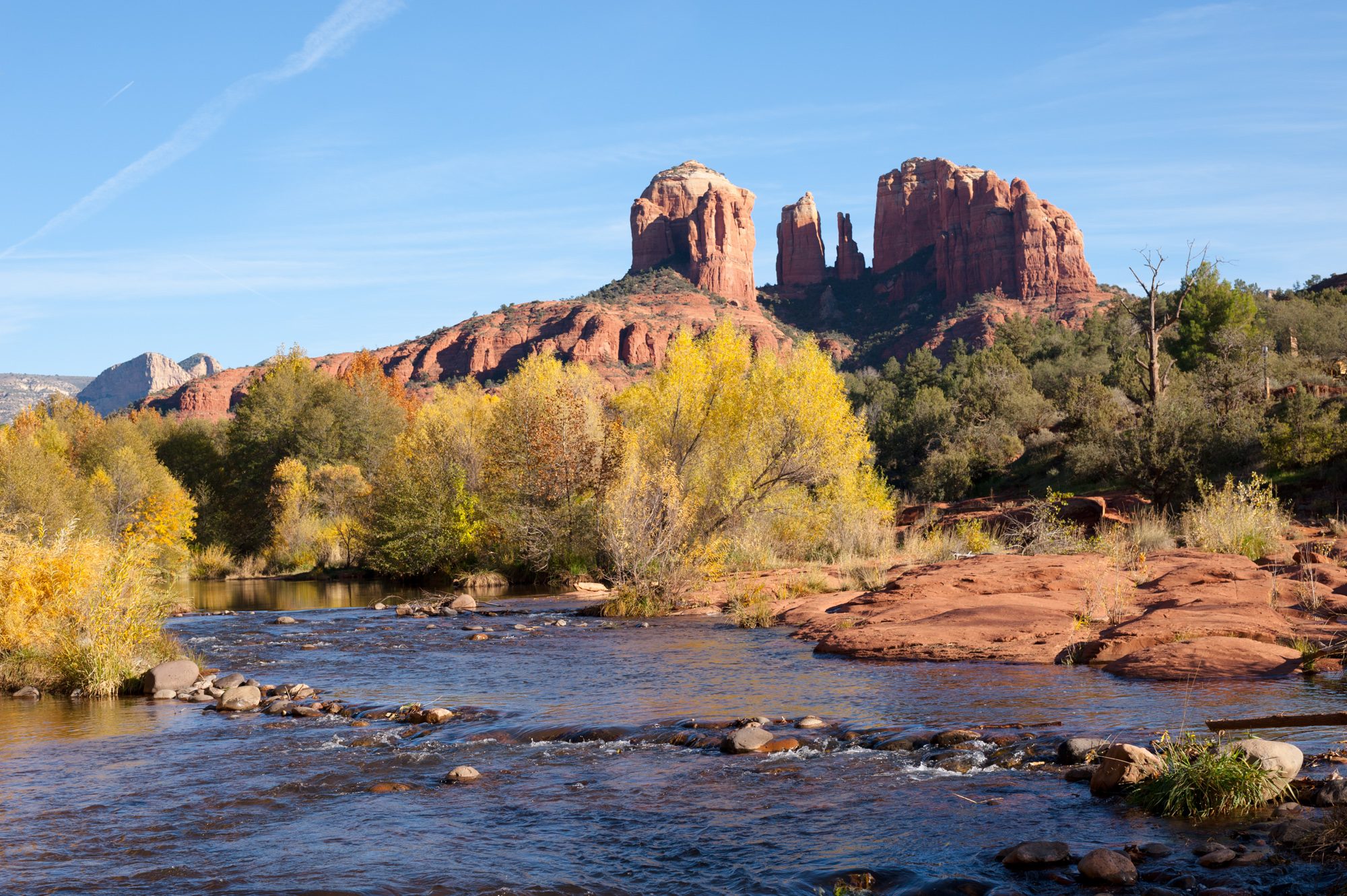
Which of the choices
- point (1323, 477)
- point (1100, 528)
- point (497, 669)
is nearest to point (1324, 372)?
point (1323, 477)

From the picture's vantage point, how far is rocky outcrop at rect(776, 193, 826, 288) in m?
140

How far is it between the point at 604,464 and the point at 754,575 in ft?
21.4

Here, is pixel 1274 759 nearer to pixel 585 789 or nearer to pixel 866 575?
pixel 585 789

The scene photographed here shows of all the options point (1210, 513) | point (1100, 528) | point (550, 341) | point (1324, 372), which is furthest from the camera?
point (550, 341)

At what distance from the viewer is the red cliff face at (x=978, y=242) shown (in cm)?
11819

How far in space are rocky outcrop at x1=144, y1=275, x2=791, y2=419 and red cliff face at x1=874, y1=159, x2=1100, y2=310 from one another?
73.0 ft

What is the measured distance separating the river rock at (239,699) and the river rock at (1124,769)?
370 inches

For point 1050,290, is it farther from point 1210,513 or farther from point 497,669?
point 497,669

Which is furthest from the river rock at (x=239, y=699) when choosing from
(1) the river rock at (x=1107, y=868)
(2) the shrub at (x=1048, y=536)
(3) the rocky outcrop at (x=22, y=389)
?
(3) the rocky outcrop at (x=22, y=389)

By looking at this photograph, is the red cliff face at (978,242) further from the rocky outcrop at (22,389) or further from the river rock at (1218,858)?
the rocky outcrop at (22,389)

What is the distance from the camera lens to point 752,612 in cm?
1750

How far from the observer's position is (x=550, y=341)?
365 ft

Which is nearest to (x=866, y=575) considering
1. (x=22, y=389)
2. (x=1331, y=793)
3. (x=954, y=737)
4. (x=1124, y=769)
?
(x=954, y=737)

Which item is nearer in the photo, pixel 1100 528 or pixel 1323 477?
pixel 1100 528
